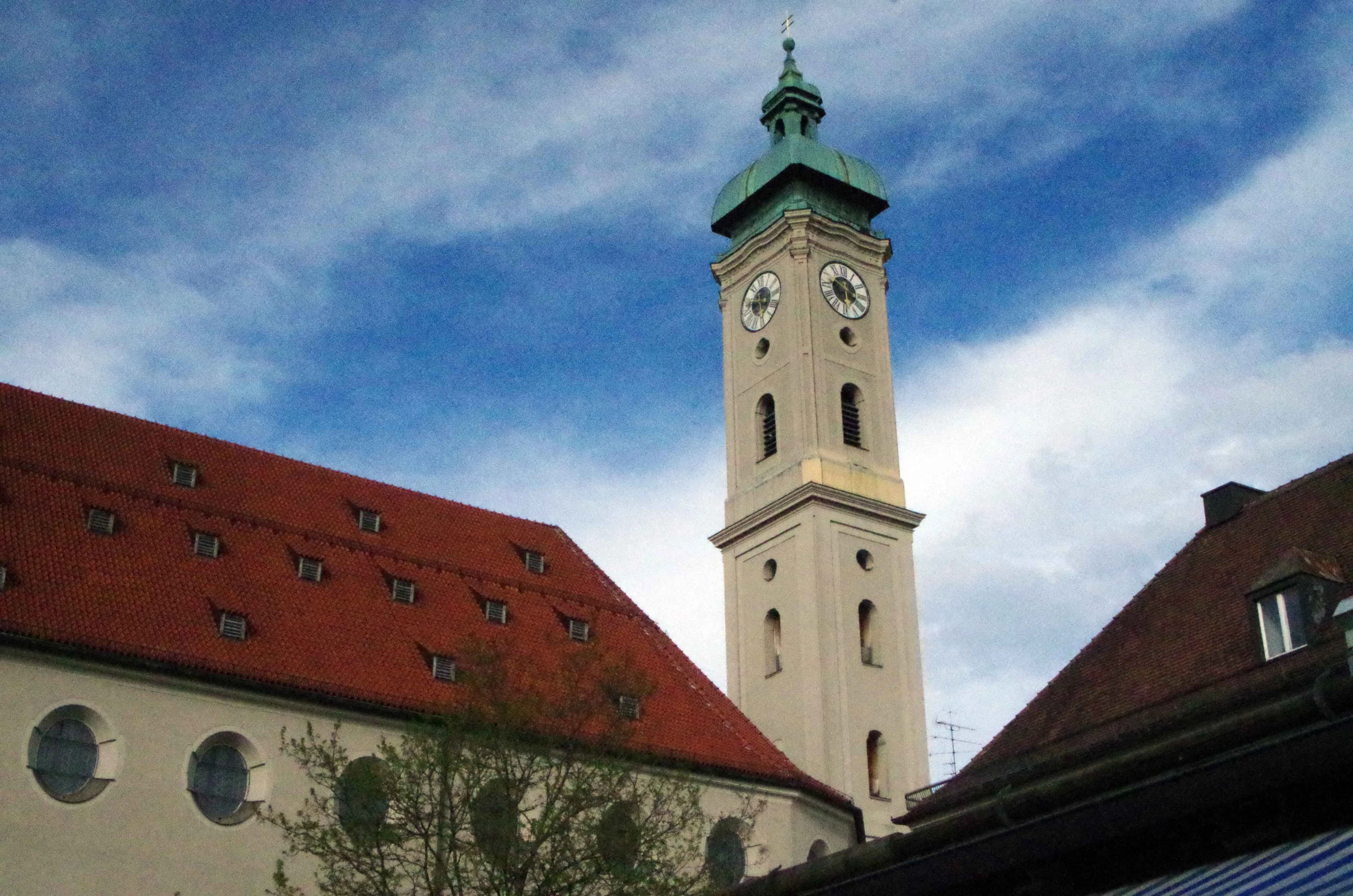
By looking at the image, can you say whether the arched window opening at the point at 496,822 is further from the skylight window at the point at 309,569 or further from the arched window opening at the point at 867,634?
the arched window opening at the point at 867,634

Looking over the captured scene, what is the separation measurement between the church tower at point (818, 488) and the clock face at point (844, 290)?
0.16 ft

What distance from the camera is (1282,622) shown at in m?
19.1

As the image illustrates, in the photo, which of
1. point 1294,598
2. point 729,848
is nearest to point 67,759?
point 729,848

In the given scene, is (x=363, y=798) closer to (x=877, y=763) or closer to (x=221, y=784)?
(x=221, y=784)

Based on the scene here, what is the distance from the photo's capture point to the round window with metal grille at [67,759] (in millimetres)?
23672

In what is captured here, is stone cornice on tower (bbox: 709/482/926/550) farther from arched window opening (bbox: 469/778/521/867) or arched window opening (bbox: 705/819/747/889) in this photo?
arched window opening (bbox: 469/778/521/867)

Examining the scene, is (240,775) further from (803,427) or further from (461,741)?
(803,427)

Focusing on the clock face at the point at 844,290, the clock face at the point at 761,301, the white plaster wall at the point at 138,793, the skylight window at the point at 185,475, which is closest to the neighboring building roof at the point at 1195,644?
the white plaster wall at the point at 138,793

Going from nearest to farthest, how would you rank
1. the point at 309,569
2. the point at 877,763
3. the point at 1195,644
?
the point at 1195,644
the point at 309,569
the point at 877,763

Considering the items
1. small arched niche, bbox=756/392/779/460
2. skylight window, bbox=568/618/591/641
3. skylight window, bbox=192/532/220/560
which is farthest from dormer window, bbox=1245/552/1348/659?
small arched niche, bbox=756/392/779/460

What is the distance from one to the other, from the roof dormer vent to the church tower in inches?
Answer: 684

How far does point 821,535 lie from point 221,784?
20.3 meters

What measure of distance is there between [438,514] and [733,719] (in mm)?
8296

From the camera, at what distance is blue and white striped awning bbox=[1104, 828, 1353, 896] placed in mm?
7844
